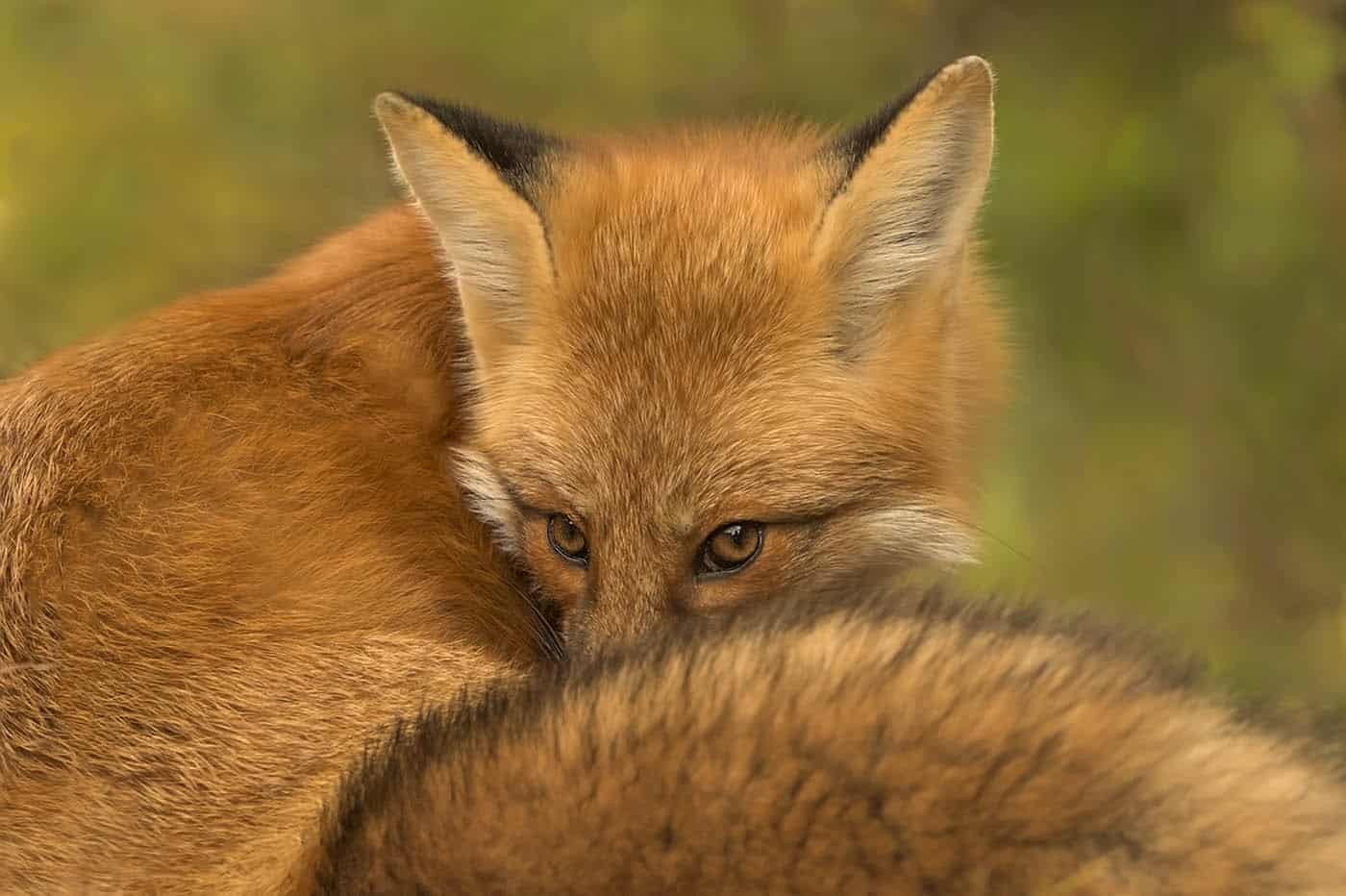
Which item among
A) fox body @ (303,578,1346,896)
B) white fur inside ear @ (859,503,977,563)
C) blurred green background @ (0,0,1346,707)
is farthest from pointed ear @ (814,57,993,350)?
blurred green background @ (0,0,1346,707)

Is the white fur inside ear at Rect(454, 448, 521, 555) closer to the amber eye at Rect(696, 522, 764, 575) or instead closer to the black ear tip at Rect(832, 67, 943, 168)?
the amber eye at Rect(696, 522, 764, 575)

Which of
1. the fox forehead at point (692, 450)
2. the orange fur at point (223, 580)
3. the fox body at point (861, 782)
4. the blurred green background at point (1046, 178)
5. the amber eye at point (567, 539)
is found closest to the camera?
the fox body at point (861, 782)

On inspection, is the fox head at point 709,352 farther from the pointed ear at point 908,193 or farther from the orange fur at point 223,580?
the orange fur at point 223,580

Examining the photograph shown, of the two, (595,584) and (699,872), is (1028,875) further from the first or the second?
(595,584)

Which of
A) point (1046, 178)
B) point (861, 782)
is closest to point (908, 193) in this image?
point (861, 782)

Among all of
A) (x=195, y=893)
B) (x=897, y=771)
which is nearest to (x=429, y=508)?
(x=195, y=893)

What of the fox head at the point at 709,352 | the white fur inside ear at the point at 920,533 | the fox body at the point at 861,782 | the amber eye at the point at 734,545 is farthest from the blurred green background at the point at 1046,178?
the fox body at the point at 861,782

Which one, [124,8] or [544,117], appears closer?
[124,8]
